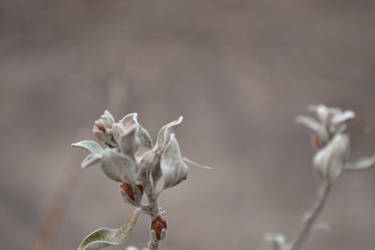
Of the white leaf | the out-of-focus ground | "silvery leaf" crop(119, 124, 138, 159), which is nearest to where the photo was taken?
"silvery leaf" crop(119, 124, 138, 159)

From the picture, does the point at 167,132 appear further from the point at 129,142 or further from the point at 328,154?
the point at 328,154

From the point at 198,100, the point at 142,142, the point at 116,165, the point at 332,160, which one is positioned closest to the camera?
the point at 116,165

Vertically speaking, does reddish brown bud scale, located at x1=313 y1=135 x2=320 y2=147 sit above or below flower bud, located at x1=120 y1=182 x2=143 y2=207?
above

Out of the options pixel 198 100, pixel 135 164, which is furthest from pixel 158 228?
pixel 198 100

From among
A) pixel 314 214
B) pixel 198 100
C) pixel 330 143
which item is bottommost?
pixel 314 214

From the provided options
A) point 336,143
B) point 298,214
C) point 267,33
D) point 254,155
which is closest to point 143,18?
point 267,33

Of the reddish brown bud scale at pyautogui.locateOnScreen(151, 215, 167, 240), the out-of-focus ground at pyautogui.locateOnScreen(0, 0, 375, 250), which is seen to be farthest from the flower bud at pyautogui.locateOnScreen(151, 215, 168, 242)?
the out-of-focus ground at pyautogui.locateOnScreen(0, 0, 375, 250)

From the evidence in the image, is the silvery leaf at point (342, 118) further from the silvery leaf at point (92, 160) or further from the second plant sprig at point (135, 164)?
the silvery leaf at point (92, 160)

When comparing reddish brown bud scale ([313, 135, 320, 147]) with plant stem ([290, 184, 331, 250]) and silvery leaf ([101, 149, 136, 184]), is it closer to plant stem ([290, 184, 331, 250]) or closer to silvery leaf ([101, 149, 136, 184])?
plant stem ([290, 184, 331, 250])
